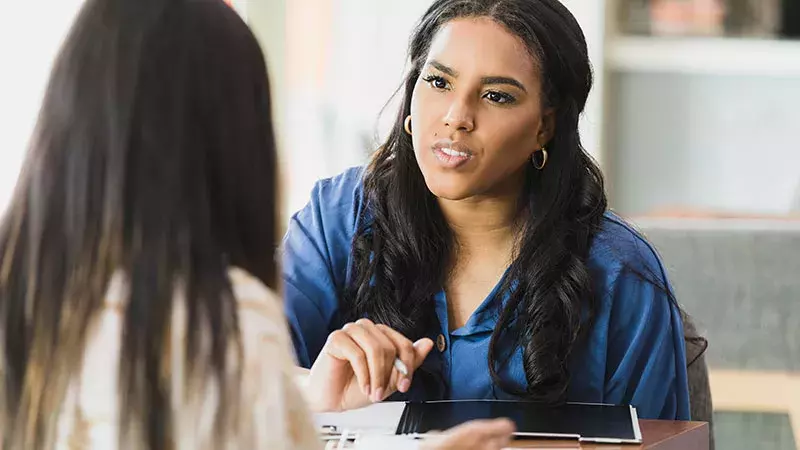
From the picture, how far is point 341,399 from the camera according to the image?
1476 mm

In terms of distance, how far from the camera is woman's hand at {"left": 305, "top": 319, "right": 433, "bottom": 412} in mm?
1423

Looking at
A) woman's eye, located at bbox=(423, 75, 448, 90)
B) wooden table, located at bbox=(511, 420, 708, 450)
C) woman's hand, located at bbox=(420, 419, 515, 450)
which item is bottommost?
wooden table, located at bbox=(511, 420, 708, 450)

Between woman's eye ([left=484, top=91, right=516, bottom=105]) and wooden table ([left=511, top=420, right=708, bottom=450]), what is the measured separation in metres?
0.46

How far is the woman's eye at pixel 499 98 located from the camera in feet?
5.68

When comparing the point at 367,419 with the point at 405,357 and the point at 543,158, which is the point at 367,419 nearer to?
the point at 405,357

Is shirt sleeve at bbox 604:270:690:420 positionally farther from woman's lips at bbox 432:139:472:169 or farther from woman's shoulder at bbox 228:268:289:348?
woman's shoulder at bbox 228:268:289:348

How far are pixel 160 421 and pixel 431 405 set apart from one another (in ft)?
2.17

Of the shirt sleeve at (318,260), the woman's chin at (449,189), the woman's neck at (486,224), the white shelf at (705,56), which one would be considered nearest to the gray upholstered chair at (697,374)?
the woman's neck at (486,224)

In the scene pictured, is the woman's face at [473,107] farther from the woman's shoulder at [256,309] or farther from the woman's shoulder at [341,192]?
the woman's shoulder at [256,309]

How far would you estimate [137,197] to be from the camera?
90cm

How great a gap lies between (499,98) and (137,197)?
0.91m

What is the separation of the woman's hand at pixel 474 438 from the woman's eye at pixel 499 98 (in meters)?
0.72

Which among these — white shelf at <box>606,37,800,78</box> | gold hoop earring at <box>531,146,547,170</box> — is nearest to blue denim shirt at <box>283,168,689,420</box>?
gold hoop earring at <box>531,146,547,170</box>

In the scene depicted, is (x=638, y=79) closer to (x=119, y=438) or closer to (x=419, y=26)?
(x=419, y=26)
